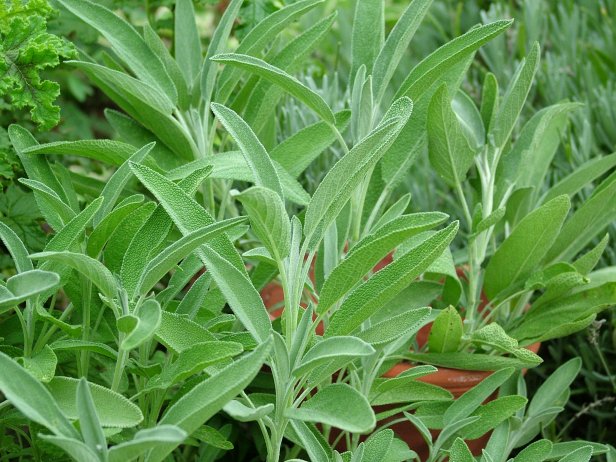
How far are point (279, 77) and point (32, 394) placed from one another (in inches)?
15.1

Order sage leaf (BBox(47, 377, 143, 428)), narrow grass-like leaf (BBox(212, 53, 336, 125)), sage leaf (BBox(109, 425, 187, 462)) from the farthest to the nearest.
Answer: narrow grass-like leaf (BBox(212, 53, 336, 125)) → sage leaf (BBox(47, 377, 143, 428)) → sage leaf (BBox(109, 425, 187, 462))

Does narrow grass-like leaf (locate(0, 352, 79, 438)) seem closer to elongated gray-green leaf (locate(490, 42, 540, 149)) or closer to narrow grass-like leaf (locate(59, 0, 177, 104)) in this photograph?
narrow grass-like leaf (locate(59, 0, 177, 104))

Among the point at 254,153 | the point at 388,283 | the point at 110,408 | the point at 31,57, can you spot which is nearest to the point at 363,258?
the point at 388,283

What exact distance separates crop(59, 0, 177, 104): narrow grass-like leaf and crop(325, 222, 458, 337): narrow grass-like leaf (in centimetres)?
37

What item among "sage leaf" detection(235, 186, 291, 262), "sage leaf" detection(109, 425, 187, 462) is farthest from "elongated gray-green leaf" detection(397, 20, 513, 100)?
"sage leaf" detection(109, 425, 187, 462)

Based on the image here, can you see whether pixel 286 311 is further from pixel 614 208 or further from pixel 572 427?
pixel 572 427

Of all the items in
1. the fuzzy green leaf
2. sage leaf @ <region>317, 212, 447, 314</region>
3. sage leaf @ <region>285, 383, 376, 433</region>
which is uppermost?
sage leaf @ <region>317, 212, 447, 314</region>

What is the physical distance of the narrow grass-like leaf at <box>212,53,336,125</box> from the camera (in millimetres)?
802

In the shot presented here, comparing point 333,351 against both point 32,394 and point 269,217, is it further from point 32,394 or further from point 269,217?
point 32,394

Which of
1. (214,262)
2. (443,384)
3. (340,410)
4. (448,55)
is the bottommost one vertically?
(443,384)

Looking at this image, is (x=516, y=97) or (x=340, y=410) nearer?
(x=340, y=410)

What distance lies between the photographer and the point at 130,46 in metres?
0.99

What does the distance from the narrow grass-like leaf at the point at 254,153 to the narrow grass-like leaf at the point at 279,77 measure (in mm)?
69

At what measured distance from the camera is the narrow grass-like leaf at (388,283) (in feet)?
2.41
